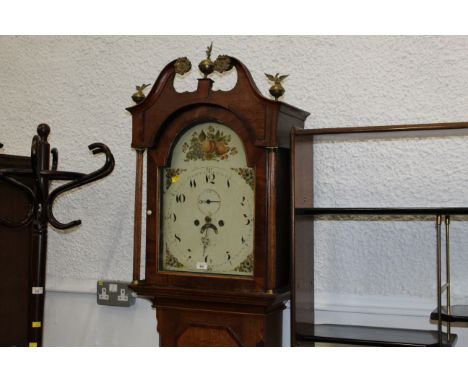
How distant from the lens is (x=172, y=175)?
2057 millimetres

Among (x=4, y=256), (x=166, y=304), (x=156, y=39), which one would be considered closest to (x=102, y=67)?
(x=156, y=39)

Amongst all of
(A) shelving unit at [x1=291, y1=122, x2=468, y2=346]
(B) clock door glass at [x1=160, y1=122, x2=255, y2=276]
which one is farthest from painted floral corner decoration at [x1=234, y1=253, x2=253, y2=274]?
(A) shelving unit at [x1=291, y1=122, x2=468, y2=346]

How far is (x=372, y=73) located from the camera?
2141 mm

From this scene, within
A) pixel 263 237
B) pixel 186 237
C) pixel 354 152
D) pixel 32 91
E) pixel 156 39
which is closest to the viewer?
pixel 263 237

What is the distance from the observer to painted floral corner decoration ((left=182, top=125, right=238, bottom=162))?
6.50 feet

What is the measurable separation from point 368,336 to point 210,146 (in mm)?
731

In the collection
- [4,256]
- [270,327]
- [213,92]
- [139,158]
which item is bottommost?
[270,327]

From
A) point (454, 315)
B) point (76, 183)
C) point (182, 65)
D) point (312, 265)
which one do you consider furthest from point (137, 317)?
point (454, 315)

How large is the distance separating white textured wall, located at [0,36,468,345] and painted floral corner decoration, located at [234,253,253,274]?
1.12 feet

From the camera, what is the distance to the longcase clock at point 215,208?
1907 mm

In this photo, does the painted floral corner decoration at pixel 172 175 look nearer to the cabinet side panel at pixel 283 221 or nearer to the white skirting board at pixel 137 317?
the cabinet side panel at pixel 283 221

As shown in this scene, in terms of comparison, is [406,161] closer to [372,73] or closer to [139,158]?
[372,73]

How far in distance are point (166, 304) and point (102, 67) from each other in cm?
99

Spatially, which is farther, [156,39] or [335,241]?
[156,39]
